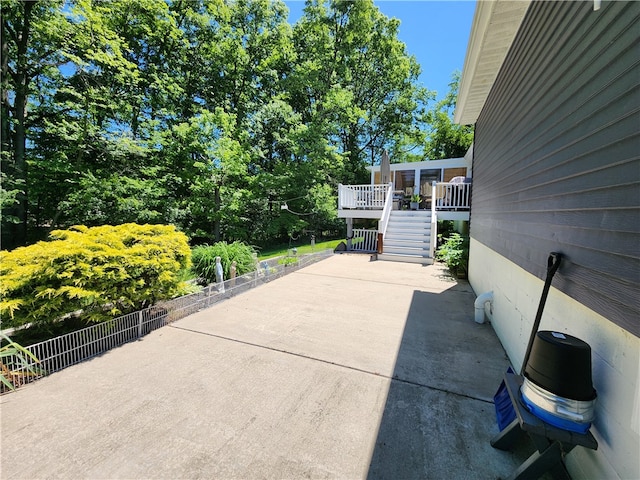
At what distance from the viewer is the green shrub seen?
20.0ft

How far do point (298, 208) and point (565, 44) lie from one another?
13.4 m

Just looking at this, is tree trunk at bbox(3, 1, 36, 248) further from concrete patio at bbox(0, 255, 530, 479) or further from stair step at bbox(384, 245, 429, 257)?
stair step at bbox(384, 245, 429, 257)

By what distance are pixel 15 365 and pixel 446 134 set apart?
22225 millimetres

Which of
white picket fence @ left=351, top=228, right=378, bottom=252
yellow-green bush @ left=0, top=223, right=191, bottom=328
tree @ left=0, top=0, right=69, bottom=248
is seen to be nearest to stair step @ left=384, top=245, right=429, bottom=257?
white picket fence @ left=351, top=228, right=378, bottom=252

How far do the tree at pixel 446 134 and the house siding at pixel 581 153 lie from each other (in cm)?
1704

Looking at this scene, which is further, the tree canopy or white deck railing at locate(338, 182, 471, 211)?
white deck railing at locate(338, 182, 471, 211)

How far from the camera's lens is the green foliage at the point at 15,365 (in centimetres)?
243

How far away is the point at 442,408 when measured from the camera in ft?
7.77

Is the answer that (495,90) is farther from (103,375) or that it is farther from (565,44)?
(103,375)

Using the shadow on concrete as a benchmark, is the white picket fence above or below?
above

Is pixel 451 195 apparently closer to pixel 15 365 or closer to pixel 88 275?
pixel 88 275

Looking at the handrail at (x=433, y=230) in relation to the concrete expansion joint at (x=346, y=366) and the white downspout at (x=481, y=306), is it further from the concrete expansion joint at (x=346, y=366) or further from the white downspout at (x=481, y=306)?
the concrete expansion joint at (x=346, y=366)

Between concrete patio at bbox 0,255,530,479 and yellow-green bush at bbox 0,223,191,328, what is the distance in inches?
25.2

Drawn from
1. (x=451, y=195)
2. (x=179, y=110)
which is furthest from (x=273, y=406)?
(x=179, y=110)
